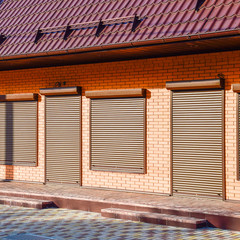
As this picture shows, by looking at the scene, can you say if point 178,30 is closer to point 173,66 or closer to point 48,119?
point 173,66

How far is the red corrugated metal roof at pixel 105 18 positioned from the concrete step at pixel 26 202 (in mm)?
→ 3500

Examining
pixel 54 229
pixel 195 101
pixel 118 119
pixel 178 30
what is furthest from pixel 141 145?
pixel 54 229

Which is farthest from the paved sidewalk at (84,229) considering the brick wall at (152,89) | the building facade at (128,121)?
the building facade at (128,121)

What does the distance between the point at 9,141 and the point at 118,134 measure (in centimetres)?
390

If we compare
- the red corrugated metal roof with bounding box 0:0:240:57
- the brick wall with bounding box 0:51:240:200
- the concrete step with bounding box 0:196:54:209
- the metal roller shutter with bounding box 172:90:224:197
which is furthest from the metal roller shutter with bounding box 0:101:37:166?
the metal roller shutter with bounding box 172:90:224:197

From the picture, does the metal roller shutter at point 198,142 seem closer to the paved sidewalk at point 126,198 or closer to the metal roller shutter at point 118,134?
the paved sidewalk at point 126,198

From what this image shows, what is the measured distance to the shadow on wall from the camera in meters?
15.1

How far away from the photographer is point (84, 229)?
9148 mm

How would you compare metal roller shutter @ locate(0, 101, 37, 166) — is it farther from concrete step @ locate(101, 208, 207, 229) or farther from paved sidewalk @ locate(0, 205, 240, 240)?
concrete step @ locate(101, 208, 207, 229)

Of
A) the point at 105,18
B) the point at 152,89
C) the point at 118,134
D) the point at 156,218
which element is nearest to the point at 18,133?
the point at 118,134

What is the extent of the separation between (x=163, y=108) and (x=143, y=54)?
50.4 inches

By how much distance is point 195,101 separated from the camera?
451 inches

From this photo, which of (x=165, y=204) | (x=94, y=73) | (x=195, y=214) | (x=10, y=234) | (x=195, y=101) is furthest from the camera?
(x=94, y=73)

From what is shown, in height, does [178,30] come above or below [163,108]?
above
